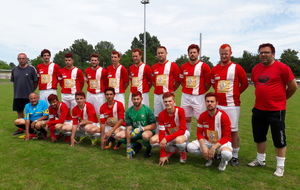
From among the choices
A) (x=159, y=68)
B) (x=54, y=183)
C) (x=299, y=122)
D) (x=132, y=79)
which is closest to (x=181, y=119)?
(x=159, y=68)

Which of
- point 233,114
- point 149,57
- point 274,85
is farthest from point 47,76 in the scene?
point 149,57

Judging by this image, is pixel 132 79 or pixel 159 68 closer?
pixel 159 68

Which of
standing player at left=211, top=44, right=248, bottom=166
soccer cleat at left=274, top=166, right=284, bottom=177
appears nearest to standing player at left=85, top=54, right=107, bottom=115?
standing player at left=211, top=44, right=248, bottom=166

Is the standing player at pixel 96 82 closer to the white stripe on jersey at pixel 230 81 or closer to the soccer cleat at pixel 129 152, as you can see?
the soccer cleat at pixel 129 152

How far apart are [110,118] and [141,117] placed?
2.75ft

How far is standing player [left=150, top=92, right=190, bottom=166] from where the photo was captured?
3756mm

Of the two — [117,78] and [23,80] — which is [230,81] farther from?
[23,80]

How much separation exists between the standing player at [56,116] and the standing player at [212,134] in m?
2.93

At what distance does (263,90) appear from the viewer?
3.49m

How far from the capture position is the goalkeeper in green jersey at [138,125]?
13.4 ft

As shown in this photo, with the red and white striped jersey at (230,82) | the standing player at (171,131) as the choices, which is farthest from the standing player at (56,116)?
the red and white striped jersey at (230,82)

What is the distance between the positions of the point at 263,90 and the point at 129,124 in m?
2.37

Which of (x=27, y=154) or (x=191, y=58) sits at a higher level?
(x=191, y=58)

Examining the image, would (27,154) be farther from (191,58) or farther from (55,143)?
(191,58)
